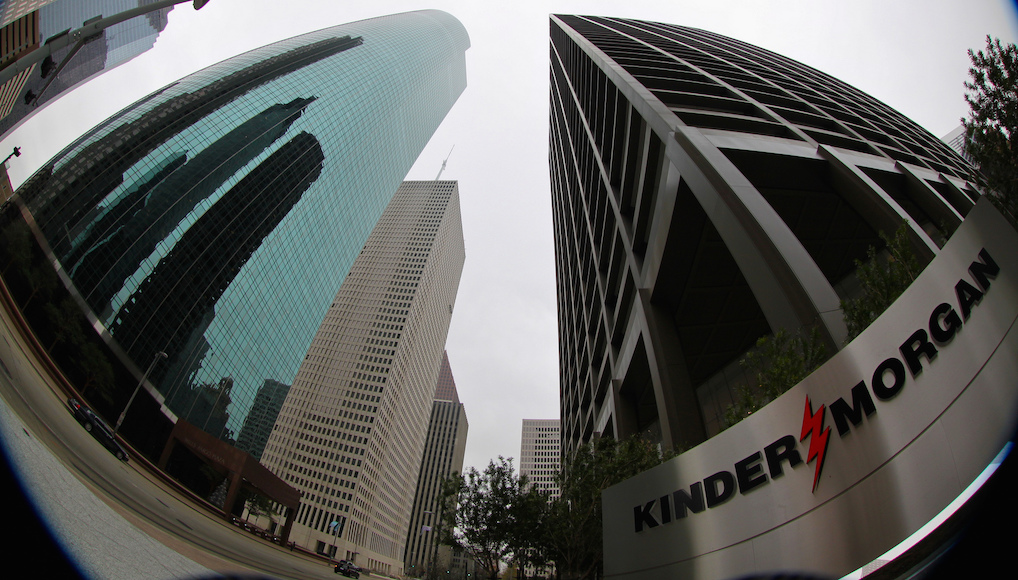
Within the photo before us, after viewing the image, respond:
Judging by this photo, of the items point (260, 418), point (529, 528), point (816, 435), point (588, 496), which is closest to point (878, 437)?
point (816, 435)

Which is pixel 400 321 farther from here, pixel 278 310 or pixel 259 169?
pixel 259 169

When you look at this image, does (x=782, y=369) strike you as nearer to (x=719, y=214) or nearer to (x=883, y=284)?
(x=883, y=284)

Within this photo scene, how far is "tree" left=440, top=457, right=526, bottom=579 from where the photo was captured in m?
20.4

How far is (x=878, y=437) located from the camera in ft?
14.8

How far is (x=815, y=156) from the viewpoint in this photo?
1723 cm

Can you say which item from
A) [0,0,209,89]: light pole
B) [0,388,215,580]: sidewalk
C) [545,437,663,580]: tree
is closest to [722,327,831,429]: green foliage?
[545,437,663,580]: tree

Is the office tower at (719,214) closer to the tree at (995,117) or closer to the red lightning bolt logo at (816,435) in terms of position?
the tree at (995,117)

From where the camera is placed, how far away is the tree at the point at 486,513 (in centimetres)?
2036

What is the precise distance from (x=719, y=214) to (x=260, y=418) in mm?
103314

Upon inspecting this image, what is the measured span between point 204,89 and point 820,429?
92.2 m

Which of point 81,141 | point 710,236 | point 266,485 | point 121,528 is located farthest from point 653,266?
point 266,485

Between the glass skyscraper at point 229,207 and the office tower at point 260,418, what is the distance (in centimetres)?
219

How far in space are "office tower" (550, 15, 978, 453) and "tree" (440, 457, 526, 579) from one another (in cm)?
827

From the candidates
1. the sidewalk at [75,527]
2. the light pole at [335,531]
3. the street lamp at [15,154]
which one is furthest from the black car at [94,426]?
the light pole at [335,531]
